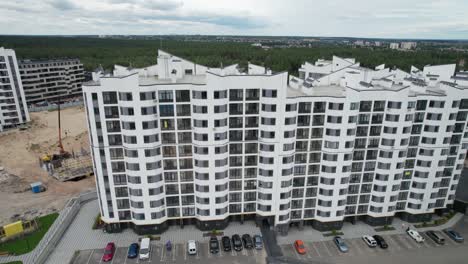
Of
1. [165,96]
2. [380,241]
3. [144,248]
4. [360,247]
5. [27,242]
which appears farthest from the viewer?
[380,241]

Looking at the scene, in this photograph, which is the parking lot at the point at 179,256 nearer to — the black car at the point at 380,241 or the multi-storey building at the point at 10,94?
the black car at the point at 380,241

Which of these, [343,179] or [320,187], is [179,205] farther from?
[343,179]

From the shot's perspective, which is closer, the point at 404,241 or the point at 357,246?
the point at 357,246

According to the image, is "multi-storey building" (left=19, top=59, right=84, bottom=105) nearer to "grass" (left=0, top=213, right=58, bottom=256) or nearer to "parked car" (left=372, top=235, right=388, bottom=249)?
"grass" (left=0, top=213, right=58, bottom=256)

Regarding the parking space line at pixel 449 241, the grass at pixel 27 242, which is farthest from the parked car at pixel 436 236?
the grass at pixel 27 242

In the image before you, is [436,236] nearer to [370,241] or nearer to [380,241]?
[380,241]

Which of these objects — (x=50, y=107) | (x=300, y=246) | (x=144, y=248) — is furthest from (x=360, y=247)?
(x=50, y=107)

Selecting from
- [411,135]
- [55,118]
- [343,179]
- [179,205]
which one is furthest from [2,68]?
[411,135]
